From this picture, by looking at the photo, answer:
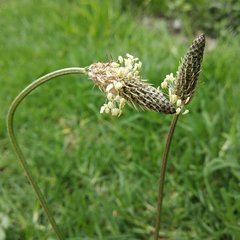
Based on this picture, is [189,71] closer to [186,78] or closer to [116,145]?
[186,78]

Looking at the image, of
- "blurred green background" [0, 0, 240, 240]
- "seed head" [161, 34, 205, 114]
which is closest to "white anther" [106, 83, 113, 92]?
"seed head" [161, 34, 205, 114]

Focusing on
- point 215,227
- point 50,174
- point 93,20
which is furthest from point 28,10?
point 215,227

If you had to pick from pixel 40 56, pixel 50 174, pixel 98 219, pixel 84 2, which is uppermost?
pixel 84 2

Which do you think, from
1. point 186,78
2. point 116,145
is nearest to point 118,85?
point 186,78

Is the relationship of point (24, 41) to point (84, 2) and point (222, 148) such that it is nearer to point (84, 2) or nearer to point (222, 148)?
point (84, 2)

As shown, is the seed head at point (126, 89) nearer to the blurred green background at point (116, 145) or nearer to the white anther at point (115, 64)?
the white anther at point (115, 64)
